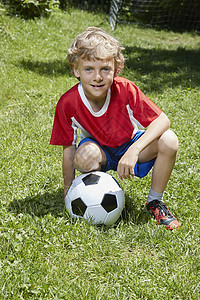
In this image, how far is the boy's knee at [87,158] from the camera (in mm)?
2799

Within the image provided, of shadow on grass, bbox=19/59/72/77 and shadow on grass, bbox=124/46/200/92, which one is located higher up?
shadow on grass, bbox=124/46/200/92

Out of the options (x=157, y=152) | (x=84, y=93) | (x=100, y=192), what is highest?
(x=84, y=93)

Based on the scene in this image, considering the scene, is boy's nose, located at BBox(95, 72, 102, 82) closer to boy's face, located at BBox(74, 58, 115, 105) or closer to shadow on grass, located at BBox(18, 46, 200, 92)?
boy's face, located at BBox(74, 58, 115, 105)

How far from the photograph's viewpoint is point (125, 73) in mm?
6629

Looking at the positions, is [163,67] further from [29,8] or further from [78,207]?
[78,207]

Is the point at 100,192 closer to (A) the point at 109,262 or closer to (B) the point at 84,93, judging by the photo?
(A) the point at 109,262

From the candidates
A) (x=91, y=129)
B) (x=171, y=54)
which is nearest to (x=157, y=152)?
(x=91, y=129)

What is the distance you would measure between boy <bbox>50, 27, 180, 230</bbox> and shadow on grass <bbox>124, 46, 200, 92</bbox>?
3.32 metres

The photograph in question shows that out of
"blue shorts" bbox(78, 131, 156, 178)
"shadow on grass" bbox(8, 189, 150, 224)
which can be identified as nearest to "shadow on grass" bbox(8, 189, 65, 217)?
"shadow on grass" bbox(8, 189, 150, 224)

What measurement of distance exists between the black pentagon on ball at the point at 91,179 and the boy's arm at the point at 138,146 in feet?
0.65

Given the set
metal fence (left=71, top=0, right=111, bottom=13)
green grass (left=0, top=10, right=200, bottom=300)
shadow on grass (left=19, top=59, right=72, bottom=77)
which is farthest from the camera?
metal fence (left=71, top=0, right=111, bottom=13)

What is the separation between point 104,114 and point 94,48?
0.53 metres

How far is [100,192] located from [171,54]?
6.47m

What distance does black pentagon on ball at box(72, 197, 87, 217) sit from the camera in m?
2.63
